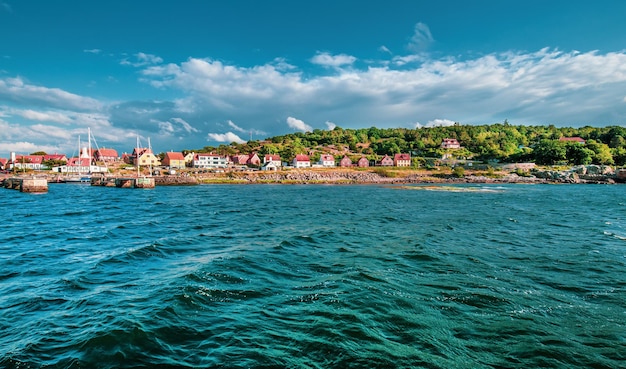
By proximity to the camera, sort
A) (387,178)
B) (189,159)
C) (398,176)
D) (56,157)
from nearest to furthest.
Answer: (387,178)
(398,176)
(56,157)
(189,159)

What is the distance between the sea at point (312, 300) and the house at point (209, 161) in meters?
120

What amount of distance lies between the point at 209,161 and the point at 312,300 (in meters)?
138

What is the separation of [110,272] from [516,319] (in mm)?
15025

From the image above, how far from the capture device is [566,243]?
19.7 metres

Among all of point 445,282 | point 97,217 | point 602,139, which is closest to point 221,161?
point 97,217

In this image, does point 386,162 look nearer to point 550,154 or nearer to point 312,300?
point 550,154

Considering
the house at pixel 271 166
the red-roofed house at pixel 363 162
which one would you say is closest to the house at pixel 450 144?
the red-roofed house at pixel 363 162

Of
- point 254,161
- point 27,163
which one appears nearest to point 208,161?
point 254,161

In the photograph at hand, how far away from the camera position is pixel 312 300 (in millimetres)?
10711

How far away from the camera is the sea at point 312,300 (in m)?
7.52

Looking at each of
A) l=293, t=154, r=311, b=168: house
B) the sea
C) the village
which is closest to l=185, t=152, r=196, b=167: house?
the village

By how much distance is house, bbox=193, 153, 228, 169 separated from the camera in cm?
13875

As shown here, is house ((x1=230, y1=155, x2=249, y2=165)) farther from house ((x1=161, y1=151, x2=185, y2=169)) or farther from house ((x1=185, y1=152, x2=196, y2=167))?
house ((x1=161, y1=151, x2=185, y2=169))

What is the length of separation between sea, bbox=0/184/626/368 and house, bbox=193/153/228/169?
120 meters
